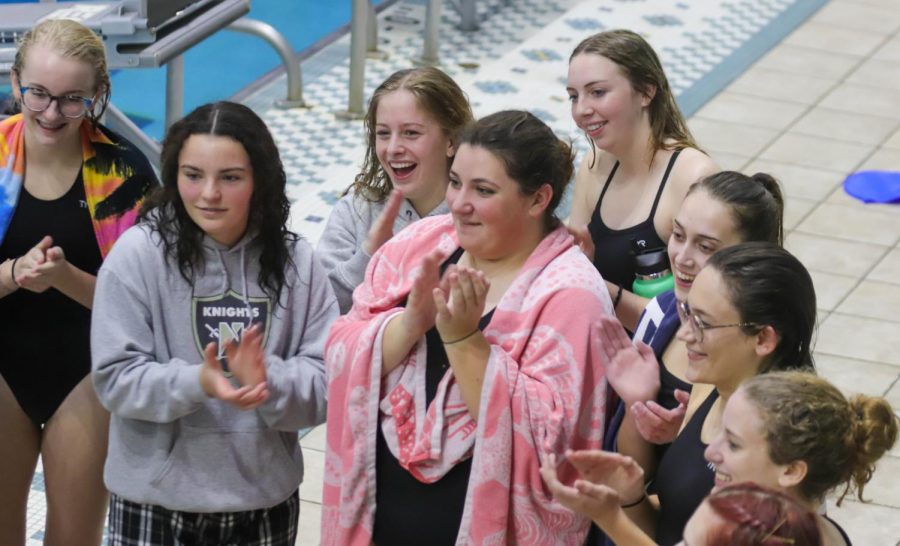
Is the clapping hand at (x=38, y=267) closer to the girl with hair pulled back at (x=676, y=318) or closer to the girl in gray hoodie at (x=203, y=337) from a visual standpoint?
the girl in gray hoodie at (x=203, y=337)

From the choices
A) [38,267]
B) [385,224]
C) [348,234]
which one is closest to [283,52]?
[348,234]

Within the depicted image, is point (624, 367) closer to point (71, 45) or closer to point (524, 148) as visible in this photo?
point (524, 148)

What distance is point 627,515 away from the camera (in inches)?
114

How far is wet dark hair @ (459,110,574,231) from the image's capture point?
306cm

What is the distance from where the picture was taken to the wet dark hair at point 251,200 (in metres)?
3.14

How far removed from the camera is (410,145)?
3531 mm

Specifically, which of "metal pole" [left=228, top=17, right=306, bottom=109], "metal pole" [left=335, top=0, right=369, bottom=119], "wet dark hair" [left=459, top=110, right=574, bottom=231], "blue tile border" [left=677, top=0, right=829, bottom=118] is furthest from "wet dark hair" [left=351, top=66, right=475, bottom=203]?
"blue tile border" [left=677, top=0, right=829, bottom=118]

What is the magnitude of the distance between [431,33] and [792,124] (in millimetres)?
2250

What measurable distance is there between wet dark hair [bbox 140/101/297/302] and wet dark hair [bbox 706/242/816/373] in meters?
1.00

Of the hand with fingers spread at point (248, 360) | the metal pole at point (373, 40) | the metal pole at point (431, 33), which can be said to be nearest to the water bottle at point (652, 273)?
the hand with fingers spread at point (248, 360)

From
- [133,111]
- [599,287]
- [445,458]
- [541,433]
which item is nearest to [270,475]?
[445,458]

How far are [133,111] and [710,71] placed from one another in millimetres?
3629

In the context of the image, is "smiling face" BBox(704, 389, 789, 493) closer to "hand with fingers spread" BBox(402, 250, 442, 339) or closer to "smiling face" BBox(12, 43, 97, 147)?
"hand with fingers spread" BBox(402, 250, 442, 339)

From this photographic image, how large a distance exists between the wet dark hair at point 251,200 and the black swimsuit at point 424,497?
41cm
